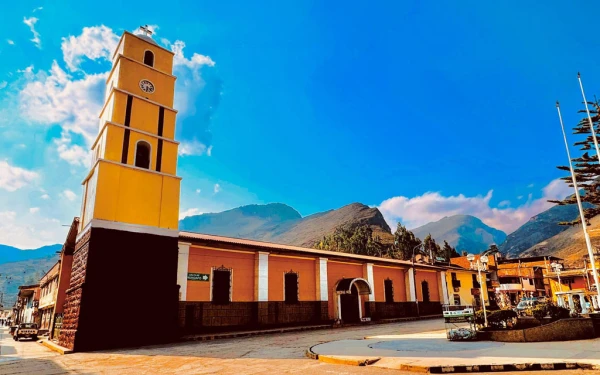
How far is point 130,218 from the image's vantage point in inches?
668

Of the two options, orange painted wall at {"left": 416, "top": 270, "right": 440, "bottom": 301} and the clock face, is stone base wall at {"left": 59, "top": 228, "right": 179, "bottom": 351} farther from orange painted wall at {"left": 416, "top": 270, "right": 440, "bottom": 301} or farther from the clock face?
orange painted wall at {"left": 416, "top": 270, "right": 440, "bottom": 301}

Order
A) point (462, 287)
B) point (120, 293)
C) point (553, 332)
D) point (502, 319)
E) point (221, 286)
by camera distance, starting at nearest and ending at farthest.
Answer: point (553, 332)
point (502, 319)
point (120, 293)
point (221, 286)
point (462, 287)

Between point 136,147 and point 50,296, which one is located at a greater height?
point 136,147

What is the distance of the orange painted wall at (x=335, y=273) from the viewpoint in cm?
2658

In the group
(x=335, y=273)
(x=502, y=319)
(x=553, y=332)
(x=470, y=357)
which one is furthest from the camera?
(x=335, y=273)

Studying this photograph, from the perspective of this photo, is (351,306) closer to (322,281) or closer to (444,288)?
(322,281)

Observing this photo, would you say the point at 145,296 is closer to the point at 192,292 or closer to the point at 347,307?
the point at 192,292

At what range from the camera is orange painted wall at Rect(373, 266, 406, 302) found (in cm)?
3006

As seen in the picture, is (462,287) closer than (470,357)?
No

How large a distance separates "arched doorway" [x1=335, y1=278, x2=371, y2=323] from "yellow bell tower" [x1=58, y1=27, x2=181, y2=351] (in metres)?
13.1

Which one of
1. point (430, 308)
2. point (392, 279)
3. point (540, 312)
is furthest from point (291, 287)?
point (430, 308)

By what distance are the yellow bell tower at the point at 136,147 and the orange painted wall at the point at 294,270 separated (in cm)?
787

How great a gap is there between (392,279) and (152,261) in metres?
21.3

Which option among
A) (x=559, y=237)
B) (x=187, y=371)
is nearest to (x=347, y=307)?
(x=187, y=371)
